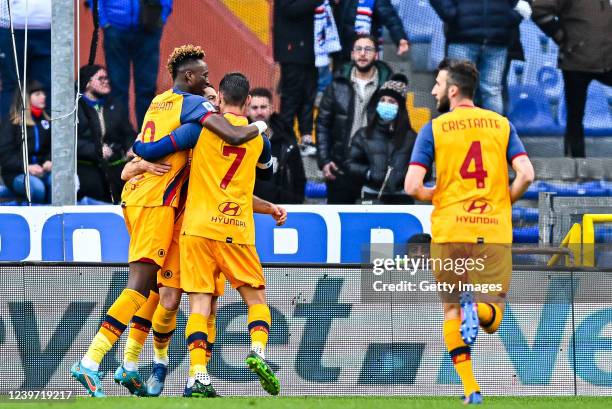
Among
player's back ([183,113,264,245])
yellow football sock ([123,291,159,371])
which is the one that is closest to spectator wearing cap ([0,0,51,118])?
yellow football sock ([123,291,159,371])

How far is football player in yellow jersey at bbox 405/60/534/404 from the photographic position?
7.56m

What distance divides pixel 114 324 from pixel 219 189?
1147 millimetres

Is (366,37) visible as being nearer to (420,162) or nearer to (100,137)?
(100,137)

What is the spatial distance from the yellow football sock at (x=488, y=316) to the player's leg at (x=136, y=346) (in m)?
2.39

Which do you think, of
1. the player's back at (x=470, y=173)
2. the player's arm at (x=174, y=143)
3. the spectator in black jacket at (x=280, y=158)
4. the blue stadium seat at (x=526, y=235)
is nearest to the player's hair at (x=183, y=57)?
the player's arm at (x=174, y=143)

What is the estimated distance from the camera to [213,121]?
317 inches

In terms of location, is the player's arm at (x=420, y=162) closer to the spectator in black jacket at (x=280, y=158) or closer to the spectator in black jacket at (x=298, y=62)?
the spectator in black jacket at (x=280, y=158)

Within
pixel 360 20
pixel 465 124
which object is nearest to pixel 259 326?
pixel 465 124

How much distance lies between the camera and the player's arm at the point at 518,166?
7.57 metres

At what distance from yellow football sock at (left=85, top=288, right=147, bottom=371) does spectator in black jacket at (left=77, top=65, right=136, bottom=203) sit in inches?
246

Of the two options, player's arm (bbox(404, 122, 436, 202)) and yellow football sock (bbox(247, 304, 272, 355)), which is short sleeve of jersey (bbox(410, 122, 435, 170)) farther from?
yellow football sock (bbox(247, 304, 272, 355))

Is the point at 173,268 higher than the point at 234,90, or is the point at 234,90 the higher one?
the point at 234,90

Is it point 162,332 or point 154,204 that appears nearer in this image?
point 154,204

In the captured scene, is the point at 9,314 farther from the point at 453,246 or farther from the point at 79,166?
the point at 79,166
